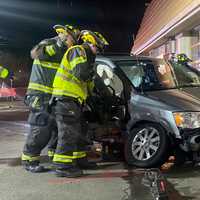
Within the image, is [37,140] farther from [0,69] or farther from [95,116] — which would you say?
[0,69]

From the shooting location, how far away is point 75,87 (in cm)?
570

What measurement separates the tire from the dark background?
1565 centimetres

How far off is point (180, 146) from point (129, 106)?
998 millimetres

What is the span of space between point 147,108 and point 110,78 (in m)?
0.98

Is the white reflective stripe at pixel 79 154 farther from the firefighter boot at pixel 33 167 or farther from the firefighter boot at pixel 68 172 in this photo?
the firefighter boot at pixel 33 167

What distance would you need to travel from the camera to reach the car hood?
560 cm

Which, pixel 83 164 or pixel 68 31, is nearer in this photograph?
pixel 68 31

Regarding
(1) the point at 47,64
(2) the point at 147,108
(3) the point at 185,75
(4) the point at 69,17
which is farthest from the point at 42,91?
(4) the point at 69,17

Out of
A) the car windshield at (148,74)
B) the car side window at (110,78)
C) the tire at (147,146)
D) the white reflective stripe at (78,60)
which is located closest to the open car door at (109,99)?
the car side window at (110,78)

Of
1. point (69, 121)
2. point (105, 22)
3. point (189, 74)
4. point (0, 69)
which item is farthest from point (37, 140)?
point (105, 22)

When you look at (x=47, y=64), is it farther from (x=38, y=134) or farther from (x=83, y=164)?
(x=83, y=164)

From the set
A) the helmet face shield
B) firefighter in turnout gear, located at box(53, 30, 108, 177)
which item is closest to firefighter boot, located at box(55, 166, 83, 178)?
firefighter in turnout gear, located at box(53, 30, 108, 177)

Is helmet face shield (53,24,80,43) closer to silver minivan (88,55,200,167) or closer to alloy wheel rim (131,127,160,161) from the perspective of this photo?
silver minivan (88,55,200,167)

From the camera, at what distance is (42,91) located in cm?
606
